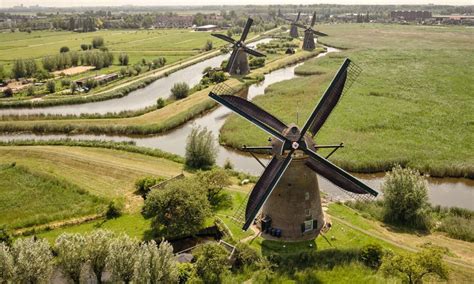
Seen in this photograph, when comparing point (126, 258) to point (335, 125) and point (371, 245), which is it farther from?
point (335, 125)

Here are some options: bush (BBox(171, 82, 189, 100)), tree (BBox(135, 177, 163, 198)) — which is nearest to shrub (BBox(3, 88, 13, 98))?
bush (BBox(171, 82, 189, 100))

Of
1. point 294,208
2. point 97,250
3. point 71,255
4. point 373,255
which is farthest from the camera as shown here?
point 294,208

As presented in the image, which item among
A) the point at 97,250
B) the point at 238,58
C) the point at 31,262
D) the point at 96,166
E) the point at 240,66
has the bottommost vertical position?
the point at 96,166

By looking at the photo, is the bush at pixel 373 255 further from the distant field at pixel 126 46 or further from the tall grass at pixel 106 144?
the distant field at pixel 126 46

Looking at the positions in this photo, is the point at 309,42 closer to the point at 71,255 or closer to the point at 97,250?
the point at 97,250

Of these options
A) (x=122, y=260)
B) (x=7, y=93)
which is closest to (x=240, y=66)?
(x=7, y=93)
